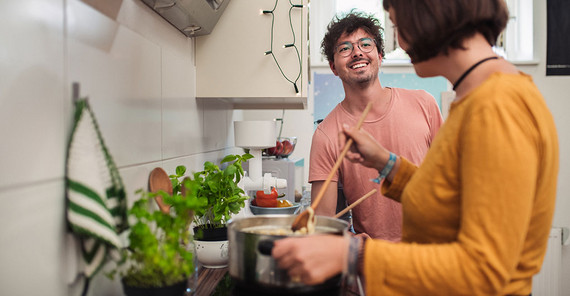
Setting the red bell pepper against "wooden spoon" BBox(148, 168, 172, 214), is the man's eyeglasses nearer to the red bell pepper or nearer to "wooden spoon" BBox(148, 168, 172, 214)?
the red bell pepper

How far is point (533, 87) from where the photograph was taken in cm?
71

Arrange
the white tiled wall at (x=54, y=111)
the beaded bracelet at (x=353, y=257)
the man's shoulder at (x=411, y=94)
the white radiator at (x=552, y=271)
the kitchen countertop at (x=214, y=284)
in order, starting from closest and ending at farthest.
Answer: the white tiled wall at (x=54, y=111)
the beaded bracelet at (x=353, y=257)
the kitchen countertop at (x=214, y=284)
the man's shoulder at (x=411, y=94)
the white radiator at (x=552, y=271)

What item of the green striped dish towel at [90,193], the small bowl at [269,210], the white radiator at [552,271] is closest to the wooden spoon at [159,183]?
the green striped dish towel at [90,193]

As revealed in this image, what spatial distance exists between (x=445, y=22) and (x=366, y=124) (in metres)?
0.96

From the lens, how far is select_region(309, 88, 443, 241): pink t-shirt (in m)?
1.62

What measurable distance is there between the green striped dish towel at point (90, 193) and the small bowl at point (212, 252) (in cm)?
40

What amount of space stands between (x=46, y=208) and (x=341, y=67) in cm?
134

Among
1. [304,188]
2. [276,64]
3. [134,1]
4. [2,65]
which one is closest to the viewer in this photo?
[2,65]

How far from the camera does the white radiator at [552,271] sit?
111 inches

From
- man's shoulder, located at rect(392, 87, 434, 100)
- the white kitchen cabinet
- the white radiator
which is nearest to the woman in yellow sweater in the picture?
the white kitchen cabinet

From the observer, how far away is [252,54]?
5.09 feet

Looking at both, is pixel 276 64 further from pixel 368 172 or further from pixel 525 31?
pixel 525 31

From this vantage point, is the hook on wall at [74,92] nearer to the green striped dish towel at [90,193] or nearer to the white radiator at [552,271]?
the green striped dish towel at [90,193]

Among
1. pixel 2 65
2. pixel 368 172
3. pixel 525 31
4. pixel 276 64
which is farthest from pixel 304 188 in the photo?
pixel 2 65
